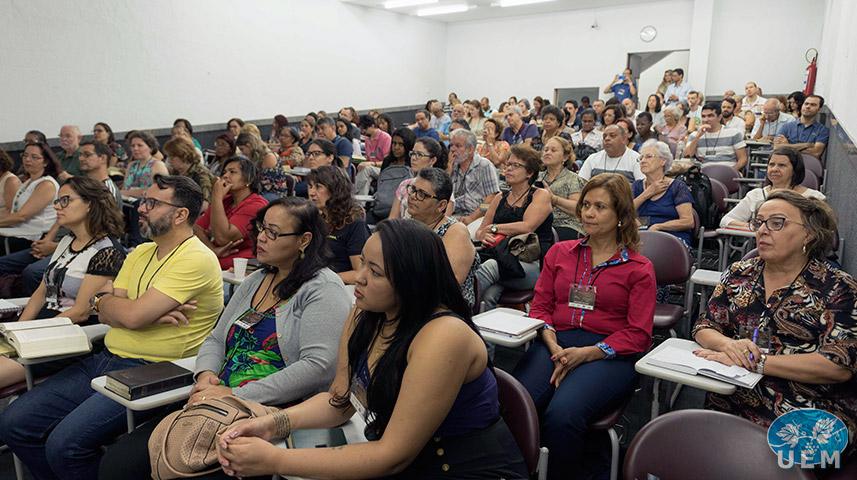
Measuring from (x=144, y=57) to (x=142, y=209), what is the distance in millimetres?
8307

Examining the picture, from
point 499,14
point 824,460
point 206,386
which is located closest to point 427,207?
point 206,386

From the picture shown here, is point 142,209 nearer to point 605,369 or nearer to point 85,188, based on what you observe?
point 85,188

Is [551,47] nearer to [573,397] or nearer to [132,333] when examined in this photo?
[573,397]

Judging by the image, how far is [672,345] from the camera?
220cm

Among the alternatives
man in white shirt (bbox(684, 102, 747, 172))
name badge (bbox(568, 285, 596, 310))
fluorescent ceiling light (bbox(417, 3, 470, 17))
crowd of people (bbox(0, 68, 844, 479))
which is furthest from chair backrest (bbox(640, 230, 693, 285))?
fluorescent ceiling light (bbox(417, 3, 470, 17))

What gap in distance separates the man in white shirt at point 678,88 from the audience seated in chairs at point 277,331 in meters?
11.3

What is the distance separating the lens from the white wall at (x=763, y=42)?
449 inches

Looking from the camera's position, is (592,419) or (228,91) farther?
(228,91)

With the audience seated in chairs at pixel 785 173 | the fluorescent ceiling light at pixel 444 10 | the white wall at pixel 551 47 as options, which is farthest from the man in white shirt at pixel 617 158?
the fluorescent ceiling light at pixel 444 10

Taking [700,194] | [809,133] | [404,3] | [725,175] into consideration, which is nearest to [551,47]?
[404,3]

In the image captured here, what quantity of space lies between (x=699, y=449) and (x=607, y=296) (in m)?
1.00

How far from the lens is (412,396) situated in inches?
53.5

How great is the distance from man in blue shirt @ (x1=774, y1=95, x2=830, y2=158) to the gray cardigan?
243 inches

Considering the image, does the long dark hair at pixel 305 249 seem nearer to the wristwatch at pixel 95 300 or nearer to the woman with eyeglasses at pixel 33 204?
the wristwatch at pixel 95 300
